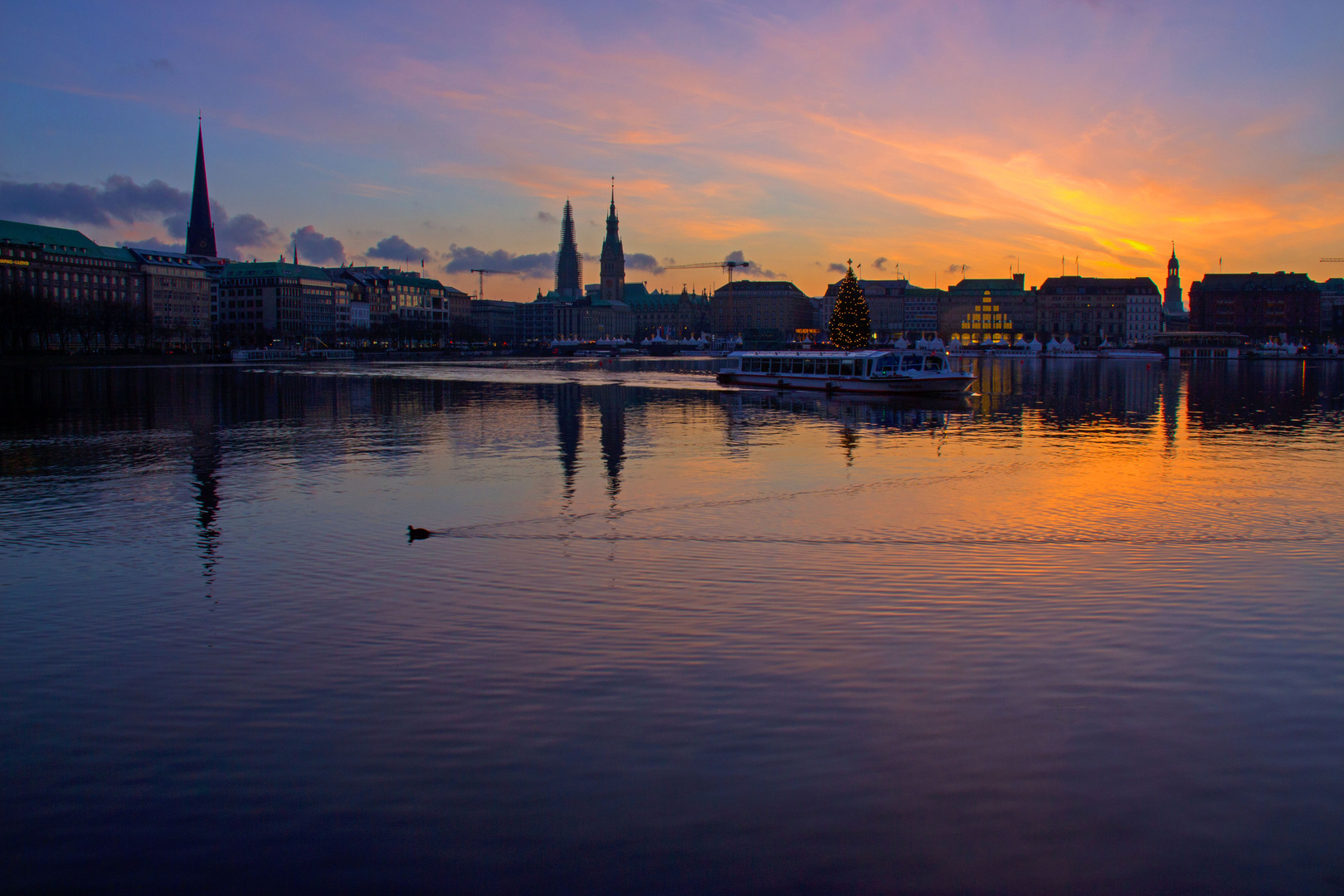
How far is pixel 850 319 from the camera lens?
384ft

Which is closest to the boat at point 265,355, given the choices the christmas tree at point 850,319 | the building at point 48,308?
the building at point 48,308

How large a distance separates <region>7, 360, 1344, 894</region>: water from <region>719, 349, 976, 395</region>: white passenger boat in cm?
3961

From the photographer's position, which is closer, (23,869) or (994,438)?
(23,869)

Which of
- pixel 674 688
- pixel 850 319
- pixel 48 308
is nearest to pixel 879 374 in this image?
pixel 850 319

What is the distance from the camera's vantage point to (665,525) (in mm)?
19828

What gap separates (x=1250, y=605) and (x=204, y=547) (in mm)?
17017

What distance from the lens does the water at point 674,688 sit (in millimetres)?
7457

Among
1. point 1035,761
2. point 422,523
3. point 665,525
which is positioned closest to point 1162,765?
point 1035,761

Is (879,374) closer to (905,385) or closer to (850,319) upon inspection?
(905,385)

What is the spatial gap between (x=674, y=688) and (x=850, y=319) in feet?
361

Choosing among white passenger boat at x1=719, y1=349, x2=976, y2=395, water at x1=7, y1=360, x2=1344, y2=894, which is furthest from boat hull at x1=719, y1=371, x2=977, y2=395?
water at x1=7, y1=360, x2=1344, y2=894

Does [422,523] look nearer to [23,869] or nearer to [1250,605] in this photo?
[23,869]

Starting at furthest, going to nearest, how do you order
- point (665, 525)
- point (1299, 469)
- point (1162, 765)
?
point (1299, 469) < point (665, 525) < point (1162, 765)

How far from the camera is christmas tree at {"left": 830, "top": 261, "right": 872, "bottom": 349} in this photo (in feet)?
382
